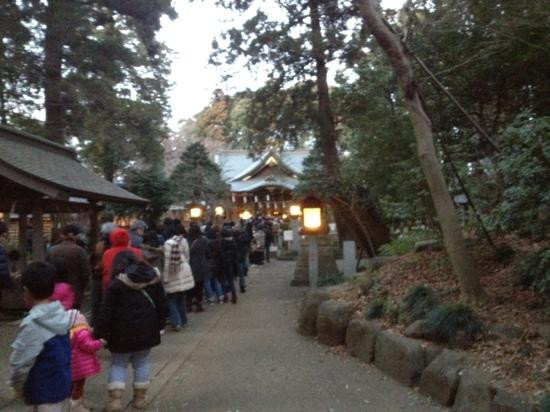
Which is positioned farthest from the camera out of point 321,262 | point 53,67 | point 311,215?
point 53,67

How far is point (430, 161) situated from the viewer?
6965mm

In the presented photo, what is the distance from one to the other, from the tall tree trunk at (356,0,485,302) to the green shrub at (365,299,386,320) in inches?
51.4

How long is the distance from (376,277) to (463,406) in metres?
4.35

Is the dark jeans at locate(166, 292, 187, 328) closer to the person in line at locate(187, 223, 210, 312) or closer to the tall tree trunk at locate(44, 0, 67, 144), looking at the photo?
the person in line at locate(187, 223, 210, 312)

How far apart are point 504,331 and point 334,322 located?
10.6 feet

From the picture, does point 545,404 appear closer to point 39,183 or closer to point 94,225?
point 39,183

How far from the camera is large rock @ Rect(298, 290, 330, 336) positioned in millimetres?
9570

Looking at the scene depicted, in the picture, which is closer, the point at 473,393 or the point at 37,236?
the point at 473,393

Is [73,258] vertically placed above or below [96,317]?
above

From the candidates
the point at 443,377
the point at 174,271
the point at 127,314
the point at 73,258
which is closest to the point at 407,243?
the point at 174,271

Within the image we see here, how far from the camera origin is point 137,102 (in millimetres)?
20641

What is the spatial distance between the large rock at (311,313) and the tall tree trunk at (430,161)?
309cm

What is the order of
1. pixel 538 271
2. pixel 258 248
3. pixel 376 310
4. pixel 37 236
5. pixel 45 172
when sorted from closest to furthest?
pixel 538 271
pixel 376 310
pixel 37 236
pixel 45 172
pixel 258 248

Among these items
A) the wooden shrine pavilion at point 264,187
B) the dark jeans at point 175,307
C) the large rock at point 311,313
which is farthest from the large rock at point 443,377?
the wooden shrine pavilion at point 264,187
